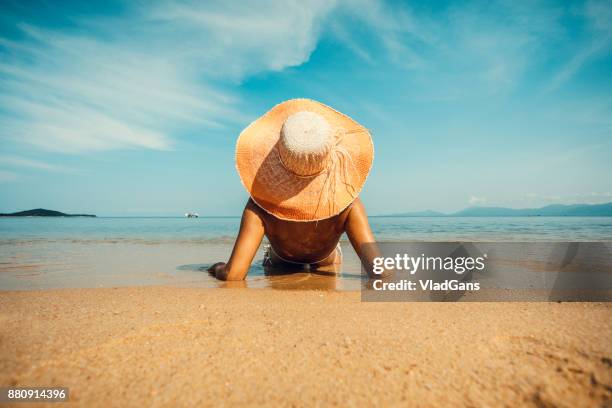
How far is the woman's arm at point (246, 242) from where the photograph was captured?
4355 millimetres

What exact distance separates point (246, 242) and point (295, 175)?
1.01 m

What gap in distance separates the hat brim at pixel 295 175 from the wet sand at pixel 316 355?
1.51 meters

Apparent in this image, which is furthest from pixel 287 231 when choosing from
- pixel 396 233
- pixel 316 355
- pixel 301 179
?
pixel 396 233

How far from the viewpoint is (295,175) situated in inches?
165

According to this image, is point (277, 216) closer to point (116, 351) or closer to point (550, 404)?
point (116, 351)

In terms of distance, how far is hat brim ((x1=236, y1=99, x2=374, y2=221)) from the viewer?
417cm

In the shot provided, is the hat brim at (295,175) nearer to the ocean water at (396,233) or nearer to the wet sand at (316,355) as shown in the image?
the wet sand at (316,355)

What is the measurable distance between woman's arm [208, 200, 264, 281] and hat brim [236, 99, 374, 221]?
Answer: 0.79ft

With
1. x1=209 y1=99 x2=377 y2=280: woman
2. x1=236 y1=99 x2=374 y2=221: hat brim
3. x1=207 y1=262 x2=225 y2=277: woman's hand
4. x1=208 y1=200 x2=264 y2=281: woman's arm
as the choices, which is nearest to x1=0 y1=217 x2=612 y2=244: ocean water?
x1=207 y1=262 x2=225 y2=277: woman's hand

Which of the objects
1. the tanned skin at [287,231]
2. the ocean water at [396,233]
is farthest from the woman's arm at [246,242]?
the ocean water at [396,233]

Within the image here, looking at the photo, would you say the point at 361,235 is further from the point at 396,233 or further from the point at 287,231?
the point at 396,233

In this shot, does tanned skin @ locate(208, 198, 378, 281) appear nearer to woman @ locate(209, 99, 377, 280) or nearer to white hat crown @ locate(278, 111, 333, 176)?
woman @ locate(209, 99, 377, 280)

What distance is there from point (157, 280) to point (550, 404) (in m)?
4.54

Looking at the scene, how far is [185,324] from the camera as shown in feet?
7.86
